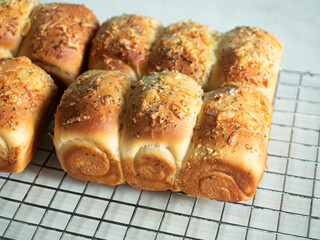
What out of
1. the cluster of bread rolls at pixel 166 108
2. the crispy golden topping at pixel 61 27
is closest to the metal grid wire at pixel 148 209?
the cluster of bread rolls at pixel 166 108

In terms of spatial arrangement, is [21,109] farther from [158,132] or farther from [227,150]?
[227,150]

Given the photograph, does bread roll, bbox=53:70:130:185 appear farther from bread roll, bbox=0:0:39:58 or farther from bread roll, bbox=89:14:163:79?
bread roll, bbox=0:0:39:58

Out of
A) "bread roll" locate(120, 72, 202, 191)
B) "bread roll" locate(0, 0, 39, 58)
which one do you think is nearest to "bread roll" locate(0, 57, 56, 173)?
"bread roll" locate(0, 0, 39, 58)

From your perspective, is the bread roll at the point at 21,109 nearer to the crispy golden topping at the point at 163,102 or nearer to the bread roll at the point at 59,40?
the bread roll at the point at 59,40

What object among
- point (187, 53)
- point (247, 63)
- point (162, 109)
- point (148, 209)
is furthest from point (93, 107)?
point (247, 63)

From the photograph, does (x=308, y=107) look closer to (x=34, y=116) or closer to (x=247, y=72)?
(x=247, y=72)

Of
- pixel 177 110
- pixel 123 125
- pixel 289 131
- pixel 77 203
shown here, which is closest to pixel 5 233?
pixel 77 203
